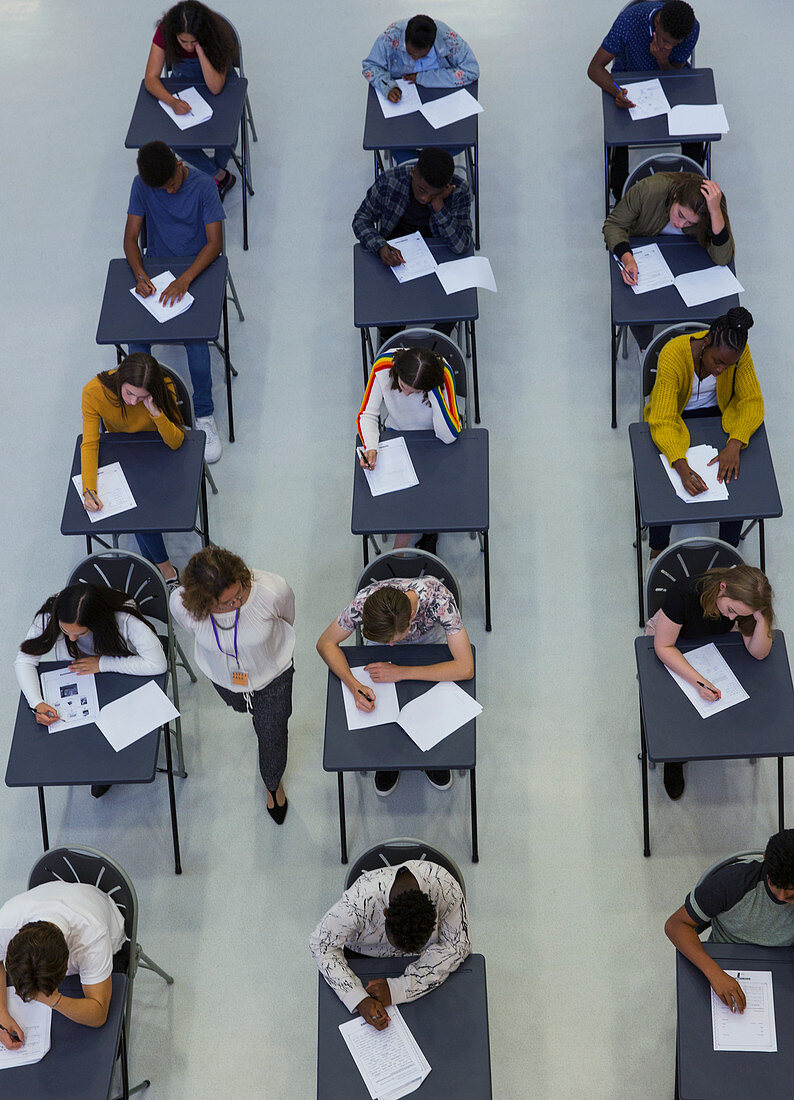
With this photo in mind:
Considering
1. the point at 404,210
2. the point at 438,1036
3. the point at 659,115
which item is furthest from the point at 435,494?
the point at 659,115

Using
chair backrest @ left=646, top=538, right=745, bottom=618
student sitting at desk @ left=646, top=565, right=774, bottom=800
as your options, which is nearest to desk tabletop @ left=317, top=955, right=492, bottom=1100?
student sitting at desk @ left=646, top=565, right=774, bottom=800

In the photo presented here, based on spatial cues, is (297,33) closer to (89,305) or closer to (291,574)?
(89,305)

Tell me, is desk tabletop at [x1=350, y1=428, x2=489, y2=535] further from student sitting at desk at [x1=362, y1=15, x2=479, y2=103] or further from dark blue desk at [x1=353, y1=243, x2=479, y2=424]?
student sitting at desk at [x1=362, y1=15, x2=479, y2=103]

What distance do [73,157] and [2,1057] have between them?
17.6ft

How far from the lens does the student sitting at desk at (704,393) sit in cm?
462

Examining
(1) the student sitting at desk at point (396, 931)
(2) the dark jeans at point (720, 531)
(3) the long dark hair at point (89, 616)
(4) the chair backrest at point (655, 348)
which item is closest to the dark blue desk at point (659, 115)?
(4) the chair backrest at point (655, 348)

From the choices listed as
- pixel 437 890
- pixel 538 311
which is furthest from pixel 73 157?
pixel 437 890

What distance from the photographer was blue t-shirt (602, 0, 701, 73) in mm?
6105

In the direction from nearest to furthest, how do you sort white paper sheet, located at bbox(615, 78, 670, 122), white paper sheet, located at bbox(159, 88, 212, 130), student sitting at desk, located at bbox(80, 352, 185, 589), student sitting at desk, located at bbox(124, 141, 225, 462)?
student sitting at desk, located at bbox(80, 352, 185, 589), student sitting at desk, located at bbox(124, 141, 225, 462), white paper sheet, located at bbox(615, 78, 670, 122), white paper sheet, located at bbox(159, 88, 212, 130)

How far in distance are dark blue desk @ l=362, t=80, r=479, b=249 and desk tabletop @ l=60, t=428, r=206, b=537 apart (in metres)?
1.98

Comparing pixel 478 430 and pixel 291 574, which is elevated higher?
pixel 478 430

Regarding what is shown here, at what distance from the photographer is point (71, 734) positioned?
4.12m

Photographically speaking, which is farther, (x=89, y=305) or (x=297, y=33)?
(x=297, y=33)

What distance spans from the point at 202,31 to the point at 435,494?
3118 millimetres
